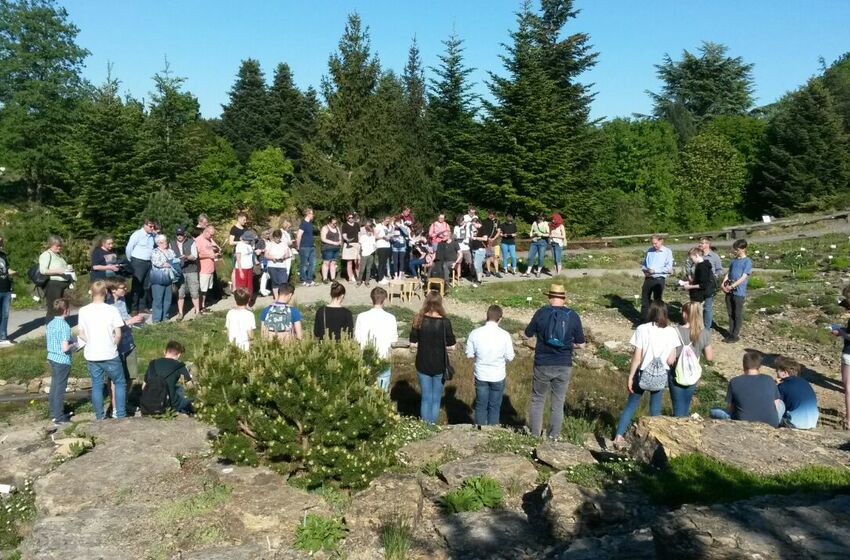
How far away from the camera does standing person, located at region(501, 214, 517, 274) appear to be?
19328 mm

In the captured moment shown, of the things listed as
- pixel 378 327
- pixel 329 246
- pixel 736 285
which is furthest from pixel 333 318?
pixel 329 246

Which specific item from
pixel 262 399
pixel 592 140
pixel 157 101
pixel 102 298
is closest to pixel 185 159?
pixel 157 101

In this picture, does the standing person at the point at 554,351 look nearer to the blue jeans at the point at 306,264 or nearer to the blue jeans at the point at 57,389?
the blue jeans at the point at 57,389

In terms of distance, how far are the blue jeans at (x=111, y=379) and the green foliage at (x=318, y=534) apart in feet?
13.2

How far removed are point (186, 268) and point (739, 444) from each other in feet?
36.3

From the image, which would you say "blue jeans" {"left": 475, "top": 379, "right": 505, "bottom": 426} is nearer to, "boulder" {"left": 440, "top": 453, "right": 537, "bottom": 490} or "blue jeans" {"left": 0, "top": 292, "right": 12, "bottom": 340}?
"boulder" {"left": 440, "top": 453, "right": 537, "bottom": 490}

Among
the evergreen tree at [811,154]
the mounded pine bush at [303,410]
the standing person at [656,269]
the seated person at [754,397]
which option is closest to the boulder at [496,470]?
the mounded pine bush at [303,410]

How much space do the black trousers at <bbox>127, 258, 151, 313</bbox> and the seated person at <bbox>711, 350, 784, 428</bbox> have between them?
422 inches

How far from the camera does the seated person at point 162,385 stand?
8461 millimetres

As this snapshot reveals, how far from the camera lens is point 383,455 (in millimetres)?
6312

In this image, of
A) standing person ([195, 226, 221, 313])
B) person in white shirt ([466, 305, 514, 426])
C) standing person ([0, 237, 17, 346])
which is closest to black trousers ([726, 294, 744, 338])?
person in white shirt ([466, 305, 514, 426])

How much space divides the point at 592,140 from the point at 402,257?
77.4 ft

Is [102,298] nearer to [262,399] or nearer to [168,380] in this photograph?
[168,380]

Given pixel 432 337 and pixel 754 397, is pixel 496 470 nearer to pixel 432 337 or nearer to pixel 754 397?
pixel 432 337
